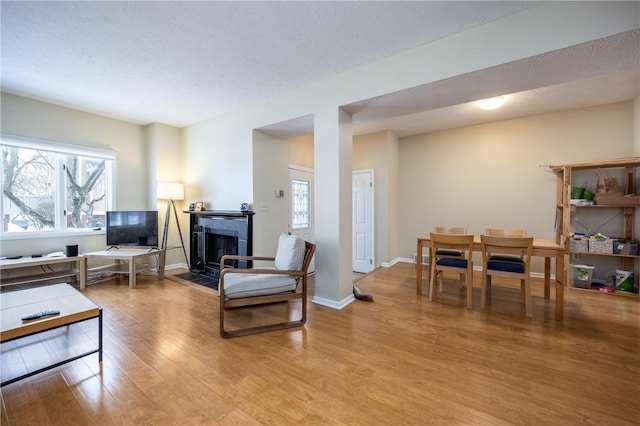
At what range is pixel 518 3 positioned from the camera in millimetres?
1999

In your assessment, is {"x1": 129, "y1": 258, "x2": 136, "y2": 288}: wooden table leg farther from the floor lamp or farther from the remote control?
the remote control

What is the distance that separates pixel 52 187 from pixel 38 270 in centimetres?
125

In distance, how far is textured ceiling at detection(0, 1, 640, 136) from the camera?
2055mm

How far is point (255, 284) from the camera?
2590 mm

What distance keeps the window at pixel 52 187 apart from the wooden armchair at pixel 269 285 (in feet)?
11.1

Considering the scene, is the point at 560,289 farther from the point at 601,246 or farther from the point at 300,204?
the point at 300,204

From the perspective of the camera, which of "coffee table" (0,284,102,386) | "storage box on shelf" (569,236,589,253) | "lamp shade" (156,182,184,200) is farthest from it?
"lamp shade" (156,182,184,200)

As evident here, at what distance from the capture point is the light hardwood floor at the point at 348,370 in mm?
1525

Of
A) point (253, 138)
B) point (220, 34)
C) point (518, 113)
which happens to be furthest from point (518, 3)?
point (253, 138)

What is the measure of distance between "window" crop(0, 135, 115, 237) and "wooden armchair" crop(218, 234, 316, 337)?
3373 millimetres

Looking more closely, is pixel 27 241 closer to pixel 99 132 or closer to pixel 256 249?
pixel 99 132

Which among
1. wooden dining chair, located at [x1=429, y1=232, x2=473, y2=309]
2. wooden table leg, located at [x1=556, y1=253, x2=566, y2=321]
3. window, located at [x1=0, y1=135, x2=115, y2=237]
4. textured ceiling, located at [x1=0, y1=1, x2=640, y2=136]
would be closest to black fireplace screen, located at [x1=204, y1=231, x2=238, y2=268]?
window, located at [x1=0, y1=135, x2=115, y2=237]

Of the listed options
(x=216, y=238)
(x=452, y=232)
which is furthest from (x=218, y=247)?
(x=452, y=232)

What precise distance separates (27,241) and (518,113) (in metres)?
7.64
